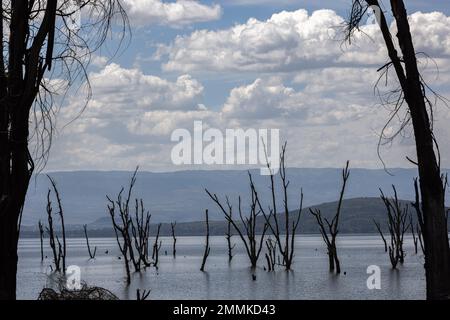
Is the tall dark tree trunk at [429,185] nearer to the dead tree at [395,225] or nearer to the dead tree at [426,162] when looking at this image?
the dead tree at [426,162]

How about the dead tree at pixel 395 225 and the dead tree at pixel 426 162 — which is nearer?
the dead tree at pixel 426 162

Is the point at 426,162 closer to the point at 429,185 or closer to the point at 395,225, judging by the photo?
the point at 429,185

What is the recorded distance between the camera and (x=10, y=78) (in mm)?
9188

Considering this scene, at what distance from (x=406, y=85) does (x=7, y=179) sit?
504 centimetres

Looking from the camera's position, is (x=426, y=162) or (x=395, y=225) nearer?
(x=426, y=162)

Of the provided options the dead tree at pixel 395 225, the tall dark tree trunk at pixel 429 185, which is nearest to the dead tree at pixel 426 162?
the tall dark tree trunk at pixel 429 185

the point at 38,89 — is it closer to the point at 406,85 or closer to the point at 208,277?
the point at 406,85

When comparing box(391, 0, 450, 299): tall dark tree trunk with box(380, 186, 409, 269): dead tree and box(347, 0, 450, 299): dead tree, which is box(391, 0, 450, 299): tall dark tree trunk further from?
box(380, 186, 409, 269): dead tree

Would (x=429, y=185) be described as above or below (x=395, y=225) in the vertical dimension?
below

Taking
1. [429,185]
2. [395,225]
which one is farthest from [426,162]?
[395,225]

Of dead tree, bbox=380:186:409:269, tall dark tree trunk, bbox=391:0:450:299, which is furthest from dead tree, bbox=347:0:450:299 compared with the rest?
dead tree, bbox=380:186:409:269

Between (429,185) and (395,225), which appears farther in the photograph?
(395,225)

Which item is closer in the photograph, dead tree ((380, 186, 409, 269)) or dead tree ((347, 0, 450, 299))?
dead tree ((347, 0, 450, 299))
